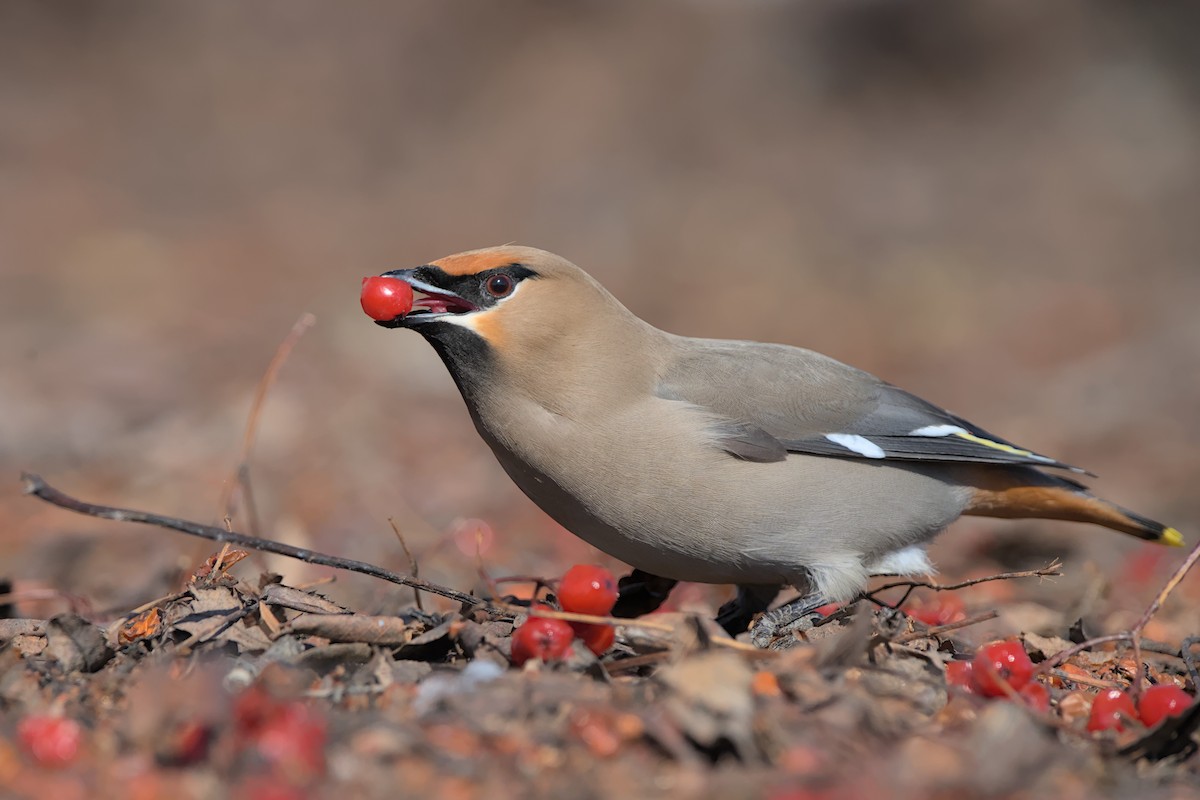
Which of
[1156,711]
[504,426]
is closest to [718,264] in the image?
[504,426]

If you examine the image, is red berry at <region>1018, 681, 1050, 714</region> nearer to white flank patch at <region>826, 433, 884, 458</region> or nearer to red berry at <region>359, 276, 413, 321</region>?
white flank patch at <region>826, 433, 884, 458</region>

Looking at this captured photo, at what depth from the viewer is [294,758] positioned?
2.69 meters

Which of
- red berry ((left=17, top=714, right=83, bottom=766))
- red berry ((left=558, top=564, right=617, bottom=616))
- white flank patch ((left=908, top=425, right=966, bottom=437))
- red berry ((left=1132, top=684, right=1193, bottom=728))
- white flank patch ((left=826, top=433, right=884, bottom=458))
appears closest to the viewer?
red berry ((left=17, top=714, right=83, bottom=766))

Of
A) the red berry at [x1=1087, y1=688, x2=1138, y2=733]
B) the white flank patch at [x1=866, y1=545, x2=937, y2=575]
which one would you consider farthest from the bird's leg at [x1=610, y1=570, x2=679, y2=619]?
the red berry at [x1=1087, y1=688, x2=1138, y2=733]

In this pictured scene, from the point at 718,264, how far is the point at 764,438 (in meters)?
9.19

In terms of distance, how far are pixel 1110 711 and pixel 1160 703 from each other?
12 centimetres

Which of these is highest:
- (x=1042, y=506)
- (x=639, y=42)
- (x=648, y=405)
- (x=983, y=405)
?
(x=639, y=42)

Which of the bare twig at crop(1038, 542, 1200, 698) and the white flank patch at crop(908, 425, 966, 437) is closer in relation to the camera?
the bare twig at crop(1038, 542, 1200, 698)

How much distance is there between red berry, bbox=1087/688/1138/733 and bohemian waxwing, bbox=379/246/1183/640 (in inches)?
44.7

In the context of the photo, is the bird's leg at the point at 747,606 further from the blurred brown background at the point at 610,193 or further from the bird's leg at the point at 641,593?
the blurred brown background at the point at 610,193

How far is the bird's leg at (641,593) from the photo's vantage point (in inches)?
188

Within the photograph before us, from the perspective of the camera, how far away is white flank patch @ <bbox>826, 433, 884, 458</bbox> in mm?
4488

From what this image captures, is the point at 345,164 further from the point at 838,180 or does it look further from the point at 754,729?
the point at 754,729

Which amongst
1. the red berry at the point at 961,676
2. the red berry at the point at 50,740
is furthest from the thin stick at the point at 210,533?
the red berry at the point at 961,676
